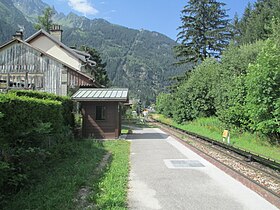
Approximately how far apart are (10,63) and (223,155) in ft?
53.4

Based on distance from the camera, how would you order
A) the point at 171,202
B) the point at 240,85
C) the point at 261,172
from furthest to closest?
the point at 240,85 → the point at 261,172 → the point at 171,202

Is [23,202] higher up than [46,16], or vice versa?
[46,16]

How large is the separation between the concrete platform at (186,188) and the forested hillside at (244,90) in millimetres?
6177

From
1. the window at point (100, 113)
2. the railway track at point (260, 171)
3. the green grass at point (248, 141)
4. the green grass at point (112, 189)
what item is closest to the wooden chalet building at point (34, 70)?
the window at point (100, 113)

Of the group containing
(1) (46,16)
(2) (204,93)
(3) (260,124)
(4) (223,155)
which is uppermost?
(1) (46,16)

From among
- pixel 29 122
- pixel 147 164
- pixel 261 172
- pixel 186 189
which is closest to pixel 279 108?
pixel 261 172

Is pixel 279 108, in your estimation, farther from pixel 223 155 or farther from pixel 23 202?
pixel 23 202

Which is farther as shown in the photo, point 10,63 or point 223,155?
point 10,63

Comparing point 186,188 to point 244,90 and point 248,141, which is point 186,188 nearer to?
point 248,141

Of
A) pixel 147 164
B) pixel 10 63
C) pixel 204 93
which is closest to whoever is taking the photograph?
pixel 147 164

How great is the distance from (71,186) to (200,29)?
37.3 meters

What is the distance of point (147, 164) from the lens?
1002 cm

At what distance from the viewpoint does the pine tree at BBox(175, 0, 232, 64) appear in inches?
1564

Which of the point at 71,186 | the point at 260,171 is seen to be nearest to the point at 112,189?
the point at 71,186
